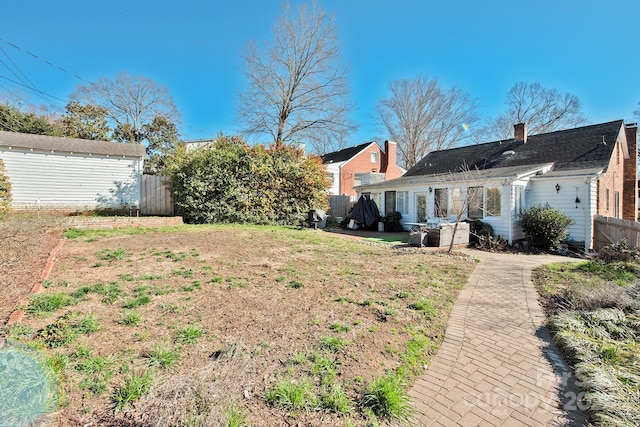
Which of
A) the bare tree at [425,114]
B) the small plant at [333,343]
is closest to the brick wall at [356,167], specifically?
the bare tree at [425,114]

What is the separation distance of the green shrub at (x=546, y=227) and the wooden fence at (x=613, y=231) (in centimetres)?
89

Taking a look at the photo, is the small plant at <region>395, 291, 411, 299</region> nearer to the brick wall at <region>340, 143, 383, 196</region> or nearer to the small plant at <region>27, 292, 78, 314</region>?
the small plant at <region>27, 292, 78, 314</region>

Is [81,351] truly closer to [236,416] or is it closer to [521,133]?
[236,416]

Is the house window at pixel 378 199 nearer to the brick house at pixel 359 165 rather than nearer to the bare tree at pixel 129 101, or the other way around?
the brick house at pixel 359 165

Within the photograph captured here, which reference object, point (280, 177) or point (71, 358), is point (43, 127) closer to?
point (280, 177)

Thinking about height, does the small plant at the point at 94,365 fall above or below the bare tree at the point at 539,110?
below

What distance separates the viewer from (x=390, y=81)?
28234mm

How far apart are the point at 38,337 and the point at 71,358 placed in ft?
1.79

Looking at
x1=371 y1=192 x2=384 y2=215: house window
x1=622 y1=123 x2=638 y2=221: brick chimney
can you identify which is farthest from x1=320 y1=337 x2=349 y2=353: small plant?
x1=622 y1=123 x2=638 y2=221: brick chimney

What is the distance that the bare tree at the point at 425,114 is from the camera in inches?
1091

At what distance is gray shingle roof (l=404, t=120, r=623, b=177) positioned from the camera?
37.9 ft

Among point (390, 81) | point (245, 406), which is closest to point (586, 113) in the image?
point (390, 81)

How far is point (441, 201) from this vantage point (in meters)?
13.3

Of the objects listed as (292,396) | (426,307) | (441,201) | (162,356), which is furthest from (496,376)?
(441,201)
